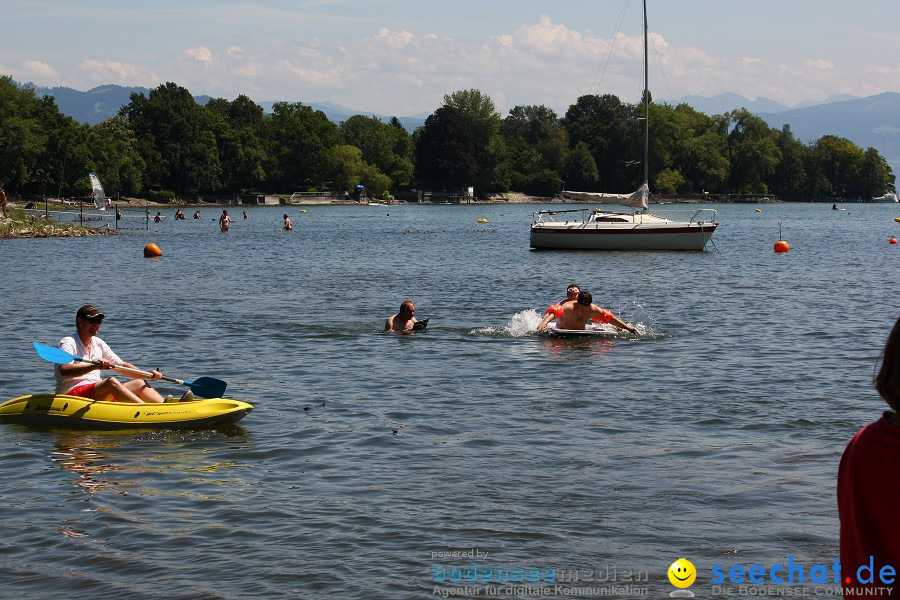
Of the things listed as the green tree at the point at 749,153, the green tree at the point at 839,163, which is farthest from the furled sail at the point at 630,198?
the green tree at the point at 839,163

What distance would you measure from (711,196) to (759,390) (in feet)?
536

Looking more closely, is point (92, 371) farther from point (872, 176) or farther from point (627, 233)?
point (872, 176)

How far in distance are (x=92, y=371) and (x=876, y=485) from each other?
11470mm

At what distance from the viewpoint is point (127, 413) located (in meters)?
12.4

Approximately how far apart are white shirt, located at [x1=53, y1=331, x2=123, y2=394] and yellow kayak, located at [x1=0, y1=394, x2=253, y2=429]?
0.26 metres

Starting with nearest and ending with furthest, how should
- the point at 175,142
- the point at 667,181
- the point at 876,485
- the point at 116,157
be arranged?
1. the point at 876,485
2. the point at 116,157
3. the point at 175,142
4. the point at 667,181

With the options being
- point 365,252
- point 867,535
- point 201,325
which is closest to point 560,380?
point 201,325

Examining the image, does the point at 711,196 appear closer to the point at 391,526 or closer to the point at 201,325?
the point at 201,325

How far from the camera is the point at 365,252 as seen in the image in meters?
51.6

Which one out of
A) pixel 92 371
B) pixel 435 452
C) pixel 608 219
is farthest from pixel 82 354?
Result: pixel 608 219

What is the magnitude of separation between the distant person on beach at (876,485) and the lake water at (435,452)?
187 inches

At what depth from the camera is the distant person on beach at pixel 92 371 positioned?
41.0ft

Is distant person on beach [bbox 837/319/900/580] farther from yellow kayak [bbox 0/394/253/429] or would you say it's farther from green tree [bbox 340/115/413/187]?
green tree [bbox 340/115/413/187]

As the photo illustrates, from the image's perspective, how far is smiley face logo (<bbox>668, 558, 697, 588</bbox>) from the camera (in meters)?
7.54
